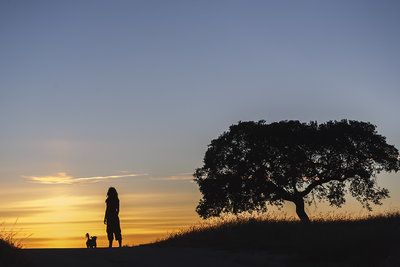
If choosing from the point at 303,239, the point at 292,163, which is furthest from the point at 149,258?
the point at 292,163

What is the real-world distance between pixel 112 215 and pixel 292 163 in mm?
18669

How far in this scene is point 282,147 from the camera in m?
36.7

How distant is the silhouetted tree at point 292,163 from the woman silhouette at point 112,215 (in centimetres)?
1649

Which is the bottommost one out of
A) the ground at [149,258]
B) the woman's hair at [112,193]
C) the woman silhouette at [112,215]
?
the ground at [149,258]

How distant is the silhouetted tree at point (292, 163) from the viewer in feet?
120

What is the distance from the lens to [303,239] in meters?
17.7

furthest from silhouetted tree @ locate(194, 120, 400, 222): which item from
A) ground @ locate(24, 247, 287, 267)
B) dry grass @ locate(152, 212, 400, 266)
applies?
ground @ locate(24, 247, 287, 267)

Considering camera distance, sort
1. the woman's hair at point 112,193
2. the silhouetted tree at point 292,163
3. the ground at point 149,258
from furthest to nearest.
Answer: the silhouetted tree at point 292,163
the woman's hair at point 112,193
the ground at point 149,258

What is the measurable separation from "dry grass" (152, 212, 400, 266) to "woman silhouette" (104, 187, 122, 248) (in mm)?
2240

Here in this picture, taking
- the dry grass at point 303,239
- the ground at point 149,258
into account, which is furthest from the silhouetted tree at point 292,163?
the ground at point 149,258

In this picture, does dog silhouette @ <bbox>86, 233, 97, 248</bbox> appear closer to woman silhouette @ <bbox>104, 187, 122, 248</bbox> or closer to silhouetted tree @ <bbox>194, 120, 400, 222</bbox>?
woman silhouette @ <bbox>104, 187, 122, 248</bbox>

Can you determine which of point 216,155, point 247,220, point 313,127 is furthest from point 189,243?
point 313,127

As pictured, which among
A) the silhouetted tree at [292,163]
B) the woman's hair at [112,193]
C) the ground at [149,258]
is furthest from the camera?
the silhouetted tree at [292,163]

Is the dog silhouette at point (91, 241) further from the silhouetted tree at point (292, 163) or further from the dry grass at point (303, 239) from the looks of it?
the silhouetted tree at point (292, 163)
